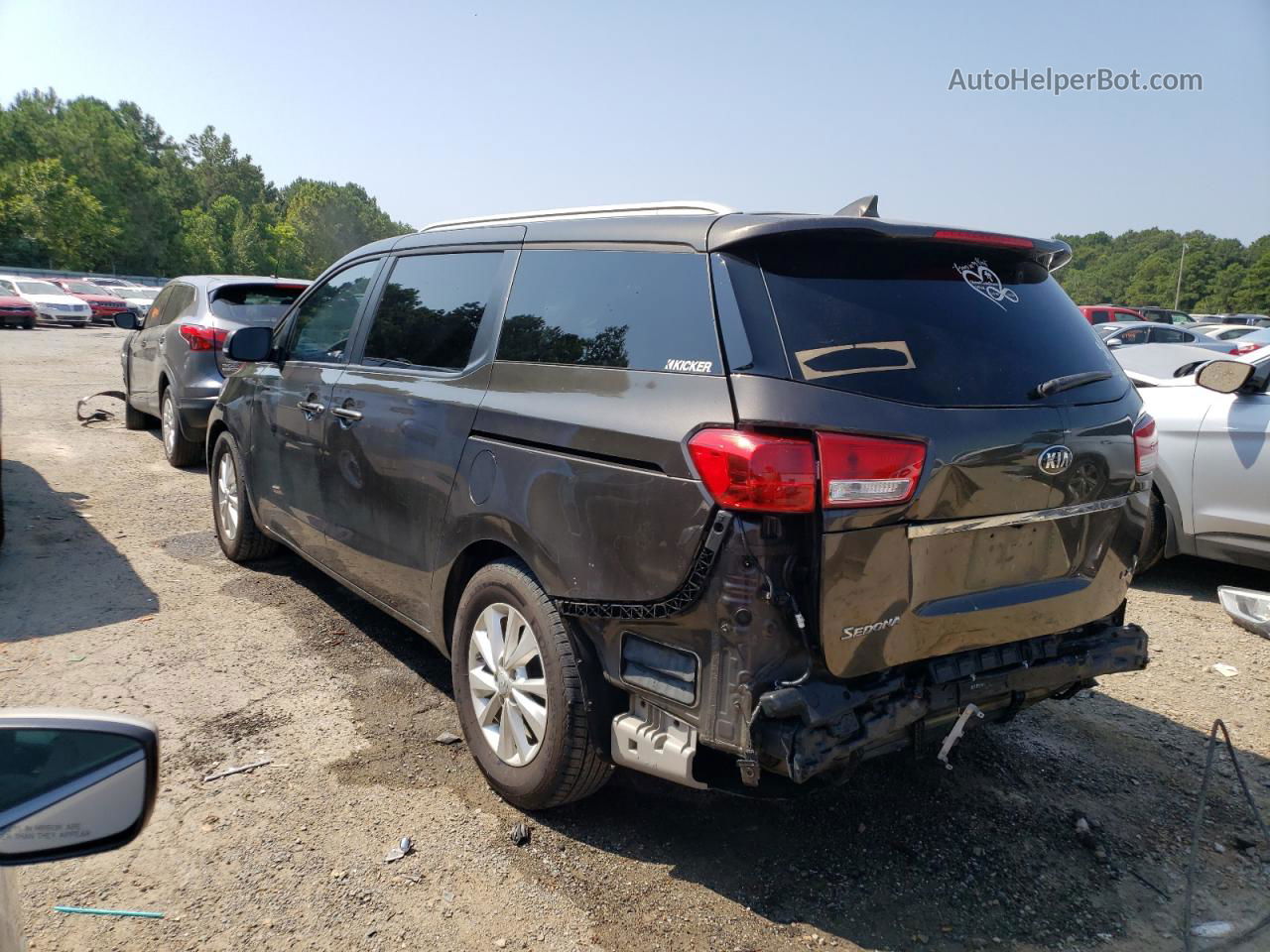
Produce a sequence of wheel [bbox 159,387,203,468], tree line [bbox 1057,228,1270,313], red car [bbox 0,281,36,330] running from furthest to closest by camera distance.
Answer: tree line [bbox 1057,228,1270,313]
red car [bbox 0,281,36,330]
wheel [bbox 159,387,203,468]

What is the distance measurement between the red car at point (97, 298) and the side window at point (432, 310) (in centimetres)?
3303

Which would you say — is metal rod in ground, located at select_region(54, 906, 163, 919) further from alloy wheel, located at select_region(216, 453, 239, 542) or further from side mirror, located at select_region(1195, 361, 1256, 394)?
side mirror, located at select_region(1195, 361, 1256, 394)

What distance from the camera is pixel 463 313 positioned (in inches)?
145

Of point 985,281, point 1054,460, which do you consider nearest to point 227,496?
point 985,281

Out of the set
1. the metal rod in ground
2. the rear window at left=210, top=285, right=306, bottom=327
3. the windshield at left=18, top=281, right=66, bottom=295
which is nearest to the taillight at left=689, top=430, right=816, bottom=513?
the metal rod in ground

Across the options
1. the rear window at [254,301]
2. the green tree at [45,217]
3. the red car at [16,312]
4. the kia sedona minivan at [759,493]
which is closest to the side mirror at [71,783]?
the kia sedona minivan at [759,493]

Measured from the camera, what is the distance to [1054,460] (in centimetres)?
278

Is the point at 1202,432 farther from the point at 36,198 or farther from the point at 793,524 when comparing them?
the point at 36,198

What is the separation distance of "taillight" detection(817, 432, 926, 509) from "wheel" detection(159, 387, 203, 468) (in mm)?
7405

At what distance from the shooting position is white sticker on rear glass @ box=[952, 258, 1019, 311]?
2932 millimetres

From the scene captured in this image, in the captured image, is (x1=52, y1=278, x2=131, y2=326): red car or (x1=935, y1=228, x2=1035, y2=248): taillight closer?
(x1=935, y1=228, x2=1035, y2=248): taillight

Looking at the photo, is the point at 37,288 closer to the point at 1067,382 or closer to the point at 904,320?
the point at 904,320

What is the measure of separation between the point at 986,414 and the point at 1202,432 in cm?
380

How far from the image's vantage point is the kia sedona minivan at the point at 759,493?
241cm
